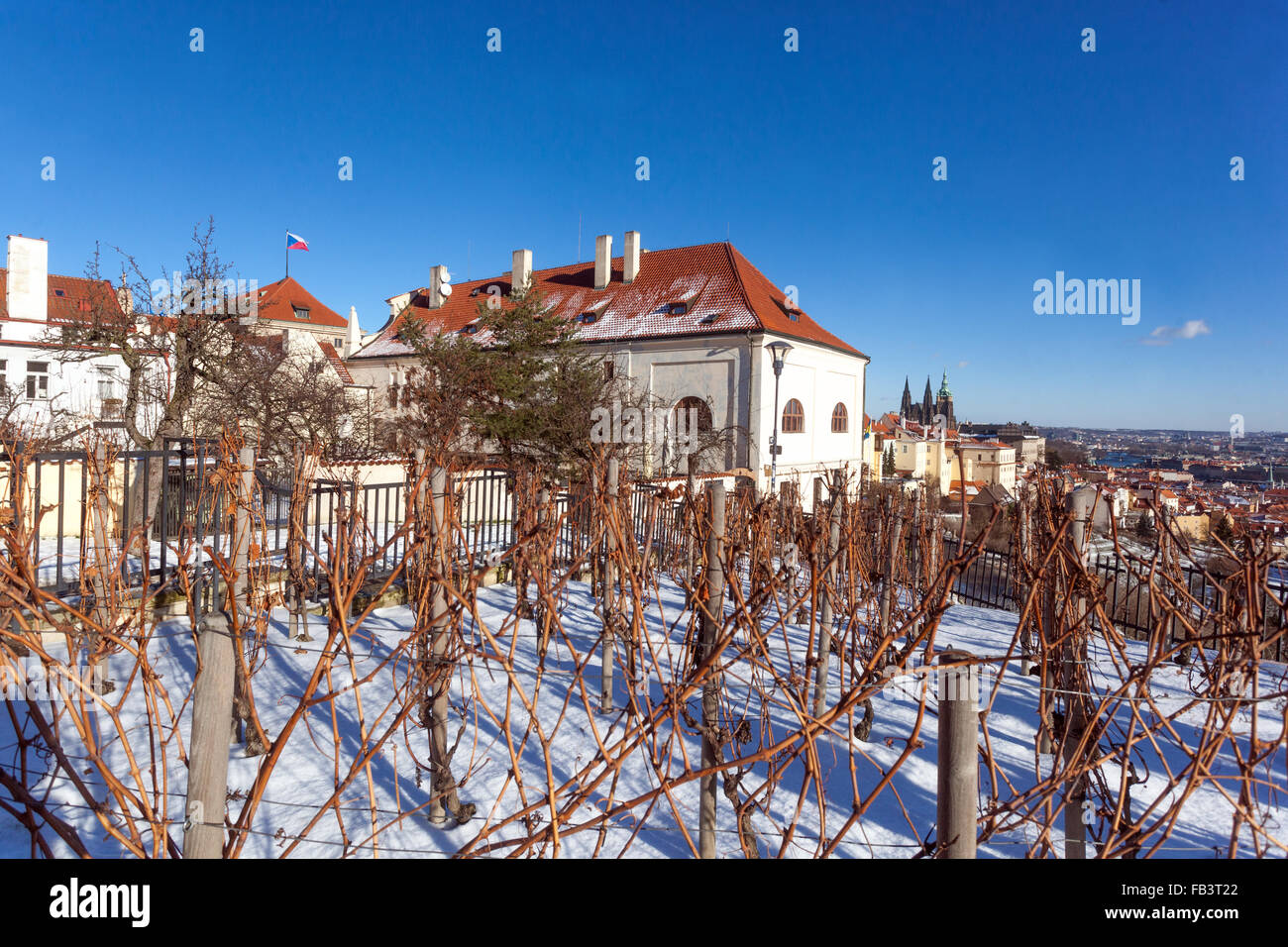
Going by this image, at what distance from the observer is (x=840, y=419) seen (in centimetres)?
3422

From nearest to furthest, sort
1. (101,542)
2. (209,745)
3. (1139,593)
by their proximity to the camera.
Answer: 1. (209,745)
2. (101,542)
3. (1139,593)

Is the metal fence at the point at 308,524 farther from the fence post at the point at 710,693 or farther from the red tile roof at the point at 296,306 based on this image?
the red tile roof at the point at 296,306

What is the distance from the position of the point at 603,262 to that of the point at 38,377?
1236 inches

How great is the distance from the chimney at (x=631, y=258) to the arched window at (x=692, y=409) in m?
7.68

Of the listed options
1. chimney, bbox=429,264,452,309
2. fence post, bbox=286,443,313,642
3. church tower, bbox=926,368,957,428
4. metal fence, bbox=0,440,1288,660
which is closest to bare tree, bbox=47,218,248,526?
metal fence, bbox=0,440,1288,660

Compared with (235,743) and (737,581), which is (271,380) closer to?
(235,743)

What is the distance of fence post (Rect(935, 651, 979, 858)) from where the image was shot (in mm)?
1810

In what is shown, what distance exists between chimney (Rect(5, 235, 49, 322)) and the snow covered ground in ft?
107

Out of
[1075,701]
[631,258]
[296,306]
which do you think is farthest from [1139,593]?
[296,306]

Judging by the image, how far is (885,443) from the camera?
67.8 metres

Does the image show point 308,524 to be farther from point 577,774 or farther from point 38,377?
point 38,377

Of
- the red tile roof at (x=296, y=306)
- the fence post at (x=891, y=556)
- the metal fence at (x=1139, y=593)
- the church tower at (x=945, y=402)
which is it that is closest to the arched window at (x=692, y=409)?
the metal fence at (x=1139, y=593)

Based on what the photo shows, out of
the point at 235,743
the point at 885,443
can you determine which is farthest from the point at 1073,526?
the point at 885,443
